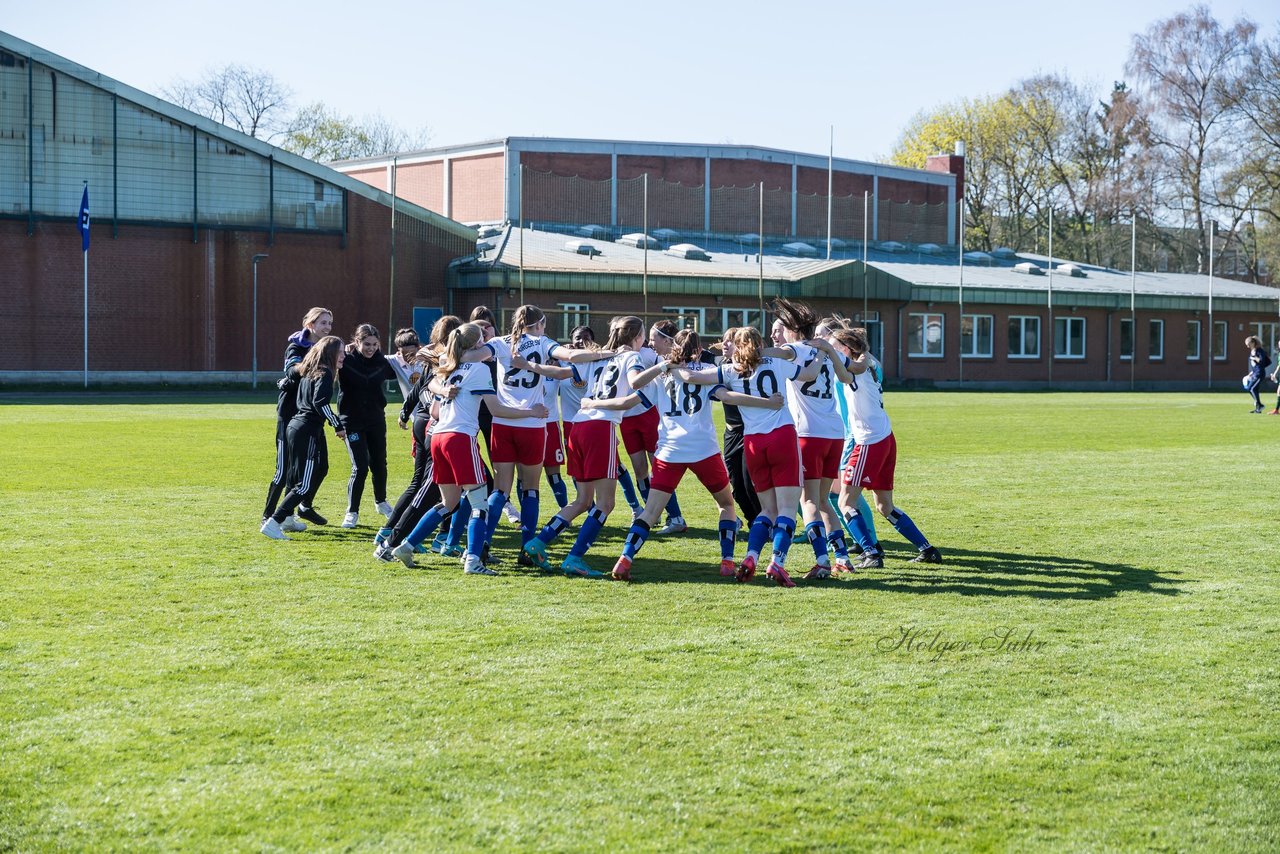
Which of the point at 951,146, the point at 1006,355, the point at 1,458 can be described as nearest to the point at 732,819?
the point at 1,458

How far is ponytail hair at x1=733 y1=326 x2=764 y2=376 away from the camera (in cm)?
859

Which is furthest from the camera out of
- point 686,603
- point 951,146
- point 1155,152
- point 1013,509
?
Result: point 951,146

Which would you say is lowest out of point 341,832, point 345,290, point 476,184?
point 341,832

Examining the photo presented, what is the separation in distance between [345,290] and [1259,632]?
37.2 metres

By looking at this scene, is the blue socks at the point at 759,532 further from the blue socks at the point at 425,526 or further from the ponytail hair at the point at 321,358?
the ponytail hair at the point at 321,358

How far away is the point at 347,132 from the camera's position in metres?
72.4

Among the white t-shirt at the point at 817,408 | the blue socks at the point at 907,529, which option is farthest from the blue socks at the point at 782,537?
the blue socks at the point at 907,529

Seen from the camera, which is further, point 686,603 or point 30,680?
point 686,603

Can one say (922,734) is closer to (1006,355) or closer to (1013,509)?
(1013,509)

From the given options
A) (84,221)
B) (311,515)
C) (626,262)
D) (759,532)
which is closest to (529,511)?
(759,532)

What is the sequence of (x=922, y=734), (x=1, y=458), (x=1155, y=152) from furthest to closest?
1. (x=1155, y=152)
2. (x=1, y=458)
3. (x=922, y=734)

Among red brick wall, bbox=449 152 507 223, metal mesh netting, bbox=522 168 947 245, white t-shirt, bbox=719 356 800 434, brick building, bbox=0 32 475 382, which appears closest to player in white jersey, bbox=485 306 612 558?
white t-shirt, bbox=719 356 800 434

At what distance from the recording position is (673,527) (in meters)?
11.3

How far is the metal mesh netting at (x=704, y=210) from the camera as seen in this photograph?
169ft
